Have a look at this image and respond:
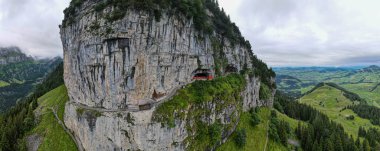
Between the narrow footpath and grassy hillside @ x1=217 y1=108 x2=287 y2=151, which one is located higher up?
the narrow footpath

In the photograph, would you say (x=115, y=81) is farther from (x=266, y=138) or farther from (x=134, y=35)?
(x=266, y=138)

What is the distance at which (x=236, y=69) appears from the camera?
347 feet

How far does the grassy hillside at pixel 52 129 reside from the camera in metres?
76.4

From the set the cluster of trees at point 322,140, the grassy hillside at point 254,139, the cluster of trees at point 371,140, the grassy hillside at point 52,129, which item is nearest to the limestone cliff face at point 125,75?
the grassy hillside at point 52,129

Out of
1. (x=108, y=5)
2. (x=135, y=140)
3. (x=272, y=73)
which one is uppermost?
(x=108, y=5)

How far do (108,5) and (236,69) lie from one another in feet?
203

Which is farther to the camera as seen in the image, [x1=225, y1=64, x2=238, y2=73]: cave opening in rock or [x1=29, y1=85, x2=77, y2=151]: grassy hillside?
[x1=225, y1=64, x2=238, y2=73]: cave opening in rock

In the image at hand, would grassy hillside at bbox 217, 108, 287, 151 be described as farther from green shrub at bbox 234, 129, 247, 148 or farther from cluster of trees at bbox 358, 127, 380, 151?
cluster of trees at bbox 358, 127, 380, 151

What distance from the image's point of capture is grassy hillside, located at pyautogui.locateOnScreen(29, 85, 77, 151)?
7644 centimetres

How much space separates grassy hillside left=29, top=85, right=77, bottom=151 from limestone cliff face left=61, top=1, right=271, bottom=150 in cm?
522

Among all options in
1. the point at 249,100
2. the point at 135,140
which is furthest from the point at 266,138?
the point at 135,140

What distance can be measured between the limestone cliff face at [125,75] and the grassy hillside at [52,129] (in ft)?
17.1

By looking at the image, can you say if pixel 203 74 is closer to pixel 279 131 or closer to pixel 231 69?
pixel 231 69

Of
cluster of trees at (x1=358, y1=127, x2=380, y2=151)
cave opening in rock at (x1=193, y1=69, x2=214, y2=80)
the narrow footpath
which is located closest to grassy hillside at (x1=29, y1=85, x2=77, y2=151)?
the narrow footpath
